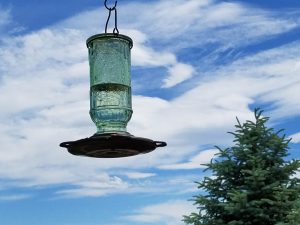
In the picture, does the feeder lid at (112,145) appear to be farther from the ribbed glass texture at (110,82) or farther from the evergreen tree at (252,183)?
the evergreen tree at (252,183)

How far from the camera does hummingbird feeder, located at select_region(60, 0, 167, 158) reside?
169 inches

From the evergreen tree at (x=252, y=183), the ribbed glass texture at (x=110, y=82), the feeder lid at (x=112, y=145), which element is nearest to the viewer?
the feeder lid at (x=112, y=145)

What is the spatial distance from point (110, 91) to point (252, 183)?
5279mm

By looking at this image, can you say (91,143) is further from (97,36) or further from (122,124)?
(97,36)

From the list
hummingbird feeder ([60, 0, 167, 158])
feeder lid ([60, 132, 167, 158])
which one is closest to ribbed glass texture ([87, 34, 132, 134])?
hummingbird feeder ([60, 0, 167, 158])

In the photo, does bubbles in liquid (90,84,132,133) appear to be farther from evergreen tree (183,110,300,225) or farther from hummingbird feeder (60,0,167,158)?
evergreen tree (183,110,300,225)

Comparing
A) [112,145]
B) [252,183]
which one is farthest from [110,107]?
[252,183]

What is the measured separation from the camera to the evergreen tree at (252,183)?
907cm

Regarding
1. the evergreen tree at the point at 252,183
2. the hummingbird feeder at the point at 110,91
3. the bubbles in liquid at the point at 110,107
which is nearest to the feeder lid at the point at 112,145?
the hummingbird feeder at the point at 110,91

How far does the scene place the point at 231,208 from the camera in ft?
29.2

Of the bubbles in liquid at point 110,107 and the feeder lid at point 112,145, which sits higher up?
the bubbles in liquid at point 110,107

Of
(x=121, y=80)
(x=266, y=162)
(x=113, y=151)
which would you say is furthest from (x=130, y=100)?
(x=266, y=162)

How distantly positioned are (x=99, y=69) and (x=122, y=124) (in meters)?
0.46

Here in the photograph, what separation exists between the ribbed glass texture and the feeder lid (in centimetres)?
18
